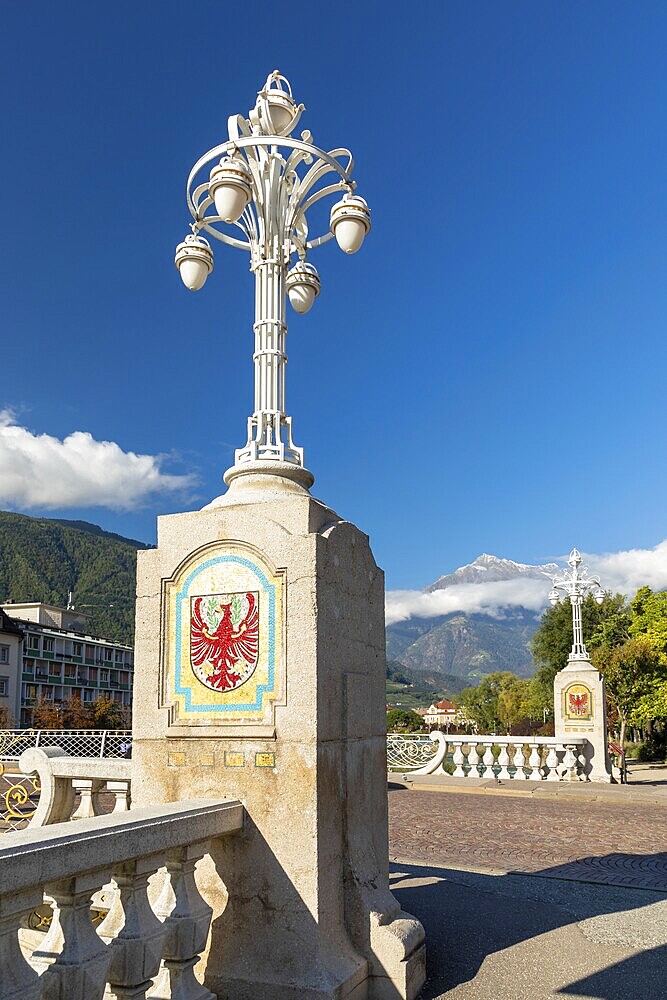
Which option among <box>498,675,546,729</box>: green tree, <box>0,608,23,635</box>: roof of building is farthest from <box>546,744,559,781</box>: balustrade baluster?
<box>0,608,23,635</box>: roof of building

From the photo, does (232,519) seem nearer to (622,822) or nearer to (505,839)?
(505,839)

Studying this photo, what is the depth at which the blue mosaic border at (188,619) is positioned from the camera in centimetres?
556

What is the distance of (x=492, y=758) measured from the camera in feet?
67.2

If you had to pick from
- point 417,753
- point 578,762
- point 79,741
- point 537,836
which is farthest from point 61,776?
point 79,741

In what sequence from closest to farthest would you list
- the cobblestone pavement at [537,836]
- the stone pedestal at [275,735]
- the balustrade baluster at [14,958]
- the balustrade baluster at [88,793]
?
1. the balustrade baluster at [14,958]
2. the stone pedestal at [275,735]
3. the balustrade baluster at [88,793]
4. the cobblestone pavement at [537,836]

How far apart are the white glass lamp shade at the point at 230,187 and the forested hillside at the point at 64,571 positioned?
14226 centimetres

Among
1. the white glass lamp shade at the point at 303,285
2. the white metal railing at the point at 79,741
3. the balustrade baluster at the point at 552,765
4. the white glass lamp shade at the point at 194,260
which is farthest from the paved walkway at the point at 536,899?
the white metal railing at the point at 79,741

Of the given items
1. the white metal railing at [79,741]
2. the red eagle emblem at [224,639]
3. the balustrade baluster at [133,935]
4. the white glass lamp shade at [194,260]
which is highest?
the white glass lamp shade at [194,260]

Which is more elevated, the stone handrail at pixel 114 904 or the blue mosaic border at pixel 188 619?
the blue mosaic border at pixel 188 619

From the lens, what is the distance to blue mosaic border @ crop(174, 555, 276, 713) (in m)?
5.56

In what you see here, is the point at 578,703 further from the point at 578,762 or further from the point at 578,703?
the point at 578,762

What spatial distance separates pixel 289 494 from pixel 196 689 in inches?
61.4

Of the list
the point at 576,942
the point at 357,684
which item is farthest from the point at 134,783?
the point at 576,942

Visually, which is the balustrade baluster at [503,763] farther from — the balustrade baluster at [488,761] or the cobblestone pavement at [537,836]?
the cobblestone pavement at [537,836]
